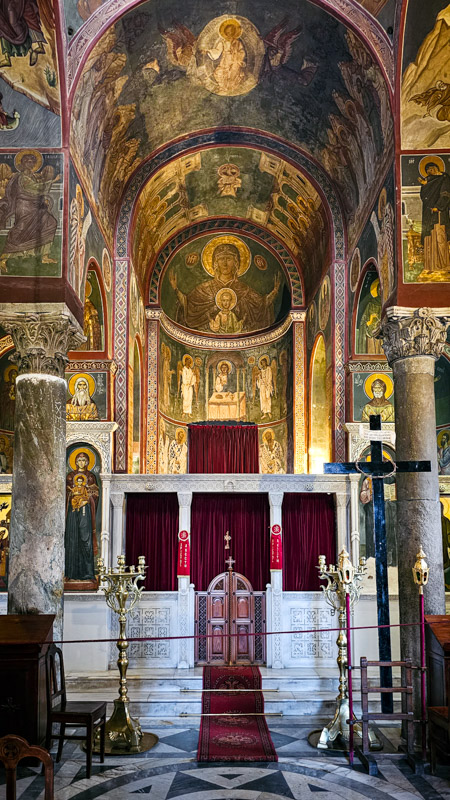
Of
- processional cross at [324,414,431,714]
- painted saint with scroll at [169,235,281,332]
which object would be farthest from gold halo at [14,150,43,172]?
painted saint with scroll at [169,235,281,332]

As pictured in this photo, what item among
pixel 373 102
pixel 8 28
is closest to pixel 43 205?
pixel 8 28

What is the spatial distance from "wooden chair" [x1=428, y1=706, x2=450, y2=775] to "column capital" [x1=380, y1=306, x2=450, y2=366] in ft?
16.1

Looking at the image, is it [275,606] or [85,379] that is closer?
[275,606]

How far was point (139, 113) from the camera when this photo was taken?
47.3 feet

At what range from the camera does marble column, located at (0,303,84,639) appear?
33.7 feet

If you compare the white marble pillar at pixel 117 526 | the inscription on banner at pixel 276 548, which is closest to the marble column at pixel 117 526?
the white marble pillar at pixel 117 526

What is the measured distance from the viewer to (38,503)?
412 inches

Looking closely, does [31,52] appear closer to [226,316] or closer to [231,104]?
[231,104]

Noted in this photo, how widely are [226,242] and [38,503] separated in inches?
544

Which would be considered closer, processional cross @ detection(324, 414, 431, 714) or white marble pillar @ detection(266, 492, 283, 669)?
processional cross @ detection(324, 414, 431, 714)

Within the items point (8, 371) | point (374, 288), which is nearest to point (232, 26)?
point (374, 288)

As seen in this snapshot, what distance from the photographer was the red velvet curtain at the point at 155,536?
15.8 m

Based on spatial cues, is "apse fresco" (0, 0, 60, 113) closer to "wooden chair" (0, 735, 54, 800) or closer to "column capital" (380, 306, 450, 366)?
"column capital" (380, 306, 450, 366)

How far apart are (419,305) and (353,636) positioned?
23.7ft
